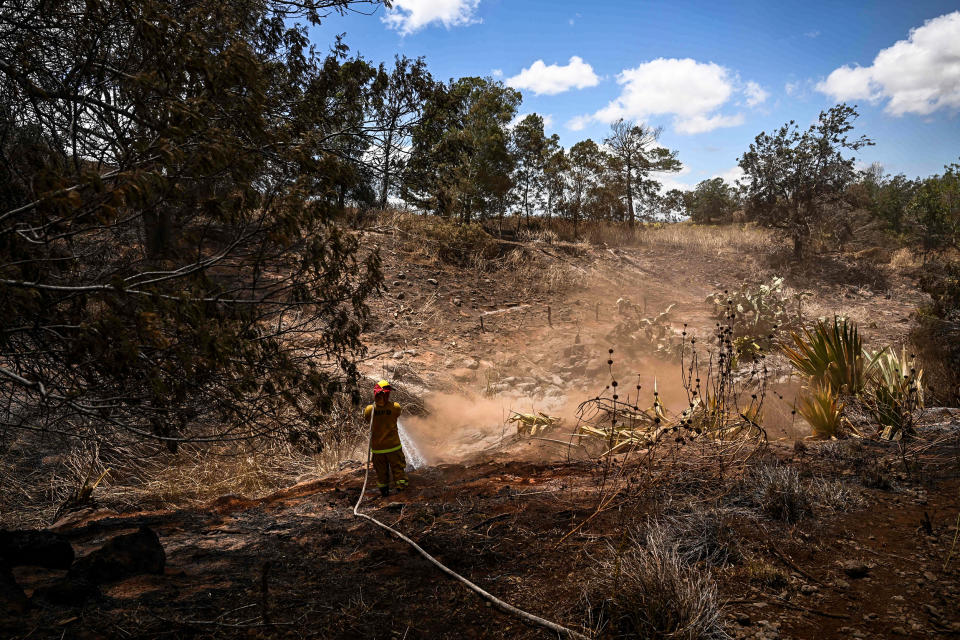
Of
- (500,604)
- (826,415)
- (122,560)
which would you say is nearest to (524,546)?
(500,604)

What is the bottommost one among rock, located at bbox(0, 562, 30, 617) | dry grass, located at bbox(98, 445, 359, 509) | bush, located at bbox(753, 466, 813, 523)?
dry grass, located at bbox(98, 445, 359, 509)

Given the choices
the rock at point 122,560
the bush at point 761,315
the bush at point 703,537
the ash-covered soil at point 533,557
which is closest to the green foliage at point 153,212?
the rock at point 122,560

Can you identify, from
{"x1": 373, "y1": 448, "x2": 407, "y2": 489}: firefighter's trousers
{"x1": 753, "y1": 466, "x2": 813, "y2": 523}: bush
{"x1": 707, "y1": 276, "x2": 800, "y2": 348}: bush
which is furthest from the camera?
{"x1": 707, "y1": 276, "x2": 800, "y2": 348}: bush

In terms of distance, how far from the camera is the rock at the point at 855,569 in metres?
2.38

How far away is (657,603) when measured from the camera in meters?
2.07

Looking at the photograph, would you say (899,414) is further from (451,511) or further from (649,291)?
(649,291)

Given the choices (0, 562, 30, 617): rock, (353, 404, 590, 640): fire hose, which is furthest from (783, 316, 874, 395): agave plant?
(0, 562, 30, 617): rock

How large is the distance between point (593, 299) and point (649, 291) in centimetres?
192

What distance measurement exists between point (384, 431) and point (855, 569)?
147 inches

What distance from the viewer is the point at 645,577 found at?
212cm

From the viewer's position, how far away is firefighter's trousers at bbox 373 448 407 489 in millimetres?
4867

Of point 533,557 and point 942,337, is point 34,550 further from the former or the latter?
point 942,337

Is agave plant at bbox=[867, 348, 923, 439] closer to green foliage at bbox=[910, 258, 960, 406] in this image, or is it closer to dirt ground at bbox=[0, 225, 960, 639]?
dirt ground at bbox=[0, 225, 960, 639]

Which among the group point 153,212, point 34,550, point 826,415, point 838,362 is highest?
point 153,212
